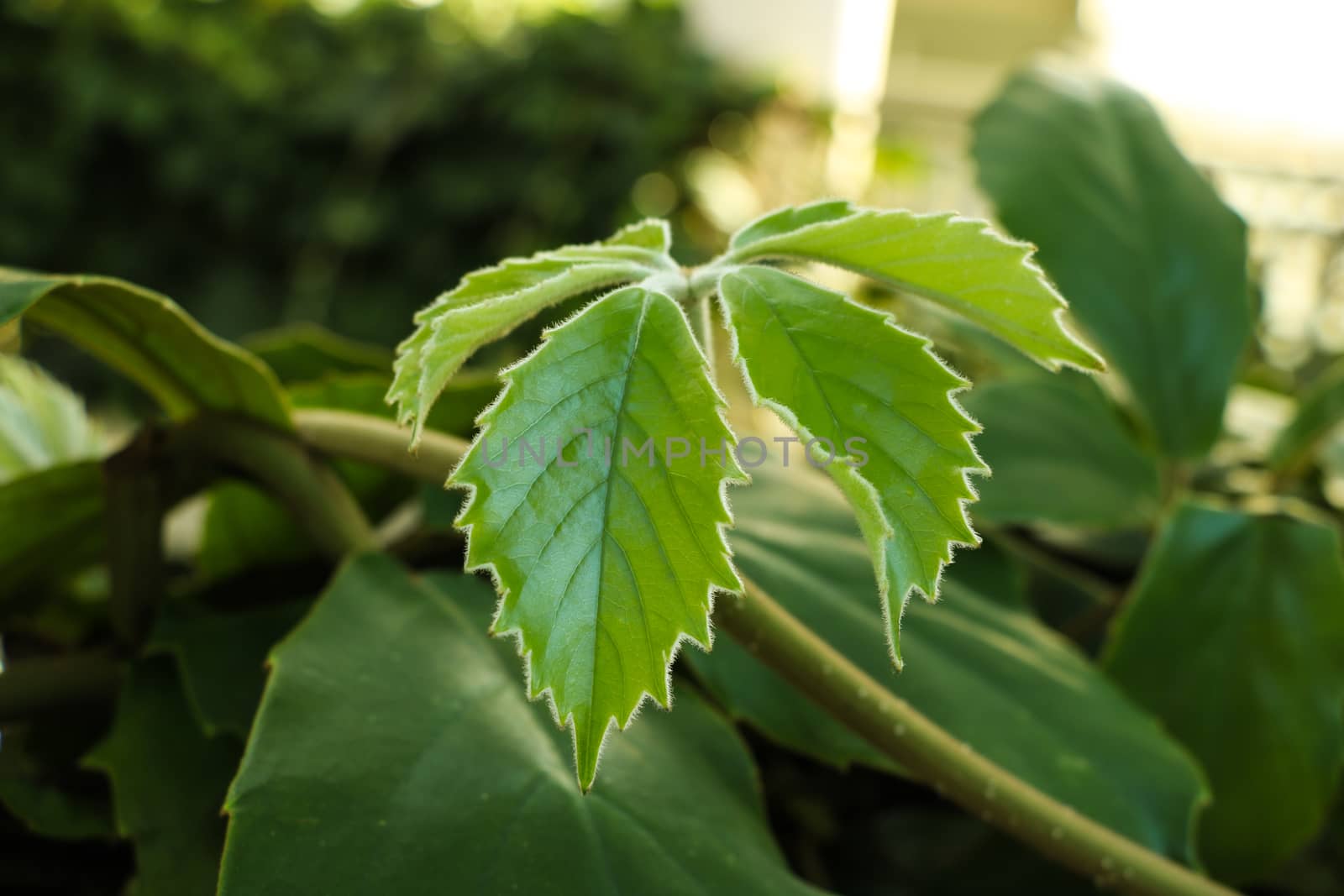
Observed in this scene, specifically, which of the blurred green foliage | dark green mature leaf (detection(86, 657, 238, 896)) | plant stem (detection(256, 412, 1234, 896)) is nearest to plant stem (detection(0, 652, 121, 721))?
dark green mature leaf (detection(86, 657, 238, 896))

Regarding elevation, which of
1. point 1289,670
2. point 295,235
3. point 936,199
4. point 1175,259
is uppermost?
point 1175,259

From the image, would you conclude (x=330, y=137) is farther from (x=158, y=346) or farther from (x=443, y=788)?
(x=443, y=788)

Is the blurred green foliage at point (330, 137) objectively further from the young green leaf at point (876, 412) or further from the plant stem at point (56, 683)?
the young green leaf at point (876, 412)

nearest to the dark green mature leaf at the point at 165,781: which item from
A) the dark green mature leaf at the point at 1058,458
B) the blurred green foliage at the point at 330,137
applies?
the dark green mature leaf at the point at 1058,458

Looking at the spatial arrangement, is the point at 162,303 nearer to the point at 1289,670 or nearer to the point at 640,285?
the point at 640,285

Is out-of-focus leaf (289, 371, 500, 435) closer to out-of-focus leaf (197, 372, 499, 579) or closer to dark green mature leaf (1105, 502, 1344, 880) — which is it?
out-of-focus leaf (197, 372, 499, 579)

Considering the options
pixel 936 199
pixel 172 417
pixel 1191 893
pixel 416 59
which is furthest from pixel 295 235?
pixel 1191 893

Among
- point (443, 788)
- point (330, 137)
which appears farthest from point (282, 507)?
point (330, 137)
